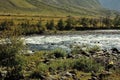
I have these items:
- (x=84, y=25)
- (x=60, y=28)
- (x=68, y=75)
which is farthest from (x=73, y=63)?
(x=84, y=25)

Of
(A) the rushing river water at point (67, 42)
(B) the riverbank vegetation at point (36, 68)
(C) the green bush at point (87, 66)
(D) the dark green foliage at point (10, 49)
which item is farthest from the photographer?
(A) the rushing river water at point (67, 42)

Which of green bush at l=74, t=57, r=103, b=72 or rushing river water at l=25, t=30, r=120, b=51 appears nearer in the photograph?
green bush at l=74, t=57, r=103, b=72

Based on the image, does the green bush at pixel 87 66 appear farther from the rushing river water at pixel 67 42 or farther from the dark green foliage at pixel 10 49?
the rushing river water at pixel 67 42

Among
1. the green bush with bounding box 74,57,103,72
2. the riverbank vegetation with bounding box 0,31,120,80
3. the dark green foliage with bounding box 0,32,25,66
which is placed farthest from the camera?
the green bush with bounding box 74,57,103,72

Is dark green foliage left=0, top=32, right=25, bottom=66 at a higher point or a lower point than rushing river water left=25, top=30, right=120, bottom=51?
higher

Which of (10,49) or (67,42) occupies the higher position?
(10,49)

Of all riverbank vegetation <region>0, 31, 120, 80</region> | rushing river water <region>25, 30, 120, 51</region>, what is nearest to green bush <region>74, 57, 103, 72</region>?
riverbank vegetation <region>0, 31, 120, 80</region>

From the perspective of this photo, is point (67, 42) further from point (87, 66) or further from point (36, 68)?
point (36, 68)

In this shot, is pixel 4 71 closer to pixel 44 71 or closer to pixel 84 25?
pixel 44 71

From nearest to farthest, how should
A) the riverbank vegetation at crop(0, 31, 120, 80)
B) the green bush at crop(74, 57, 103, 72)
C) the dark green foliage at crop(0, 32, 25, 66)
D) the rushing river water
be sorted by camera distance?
the riverbank vegetation at crop(0, 31, 120, 80) < the dark green foliage at crop(0, 32, 25, 66) < the green bush at crop(74, 57, 103, 72) < the rushing river water

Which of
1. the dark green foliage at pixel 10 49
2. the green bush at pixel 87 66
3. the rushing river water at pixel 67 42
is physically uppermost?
the dark green foliage at pixel 10 49

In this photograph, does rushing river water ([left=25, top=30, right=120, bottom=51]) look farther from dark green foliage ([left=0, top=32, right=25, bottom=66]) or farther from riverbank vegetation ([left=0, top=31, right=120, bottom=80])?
dark green foliage ([left=0, top=32, right=25, bottom=66])

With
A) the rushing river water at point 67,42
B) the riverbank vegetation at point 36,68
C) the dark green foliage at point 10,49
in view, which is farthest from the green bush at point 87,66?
the rushing river water at point 67,42

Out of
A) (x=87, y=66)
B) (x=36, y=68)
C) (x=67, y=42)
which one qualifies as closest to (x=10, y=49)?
(x=36, y=68)
